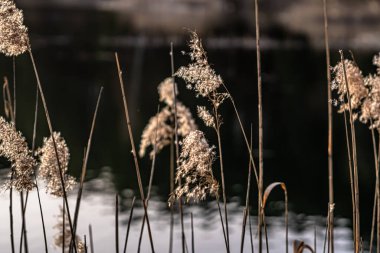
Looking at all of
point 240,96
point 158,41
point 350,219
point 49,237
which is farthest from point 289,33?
point 49,237

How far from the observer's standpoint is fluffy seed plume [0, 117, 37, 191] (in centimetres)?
393

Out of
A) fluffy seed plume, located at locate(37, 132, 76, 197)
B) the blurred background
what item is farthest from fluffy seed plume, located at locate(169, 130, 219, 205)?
the blurred background

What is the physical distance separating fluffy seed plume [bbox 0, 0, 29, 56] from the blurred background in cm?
1620

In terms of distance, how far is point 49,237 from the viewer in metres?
18.8

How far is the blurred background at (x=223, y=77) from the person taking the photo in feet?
100

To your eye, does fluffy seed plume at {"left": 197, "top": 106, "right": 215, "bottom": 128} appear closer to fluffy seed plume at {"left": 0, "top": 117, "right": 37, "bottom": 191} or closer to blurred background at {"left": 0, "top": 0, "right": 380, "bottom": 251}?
fluffy seed plume at {"left": 0, "top": 117, "right": 37, "bottom": 191}

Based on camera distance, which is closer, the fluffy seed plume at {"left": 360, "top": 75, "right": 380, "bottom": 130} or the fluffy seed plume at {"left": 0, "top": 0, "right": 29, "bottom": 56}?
the fluffy seed plume at {"left": 0, "top": 0, "right": 29, "bottom": 56}

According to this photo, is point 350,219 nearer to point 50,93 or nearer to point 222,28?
point 50,93

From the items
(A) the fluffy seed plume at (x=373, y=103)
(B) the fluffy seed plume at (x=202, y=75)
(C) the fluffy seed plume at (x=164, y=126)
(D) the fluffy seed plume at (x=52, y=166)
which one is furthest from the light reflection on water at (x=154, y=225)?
(A) the fluffy seed plume at (x=373, y=103)

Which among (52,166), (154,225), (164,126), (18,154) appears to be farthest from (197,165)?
(154,225)

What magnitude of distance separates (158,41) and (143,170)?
3924cm

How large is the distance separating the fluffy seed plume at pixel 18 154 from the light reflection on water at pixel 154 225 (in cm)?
1324

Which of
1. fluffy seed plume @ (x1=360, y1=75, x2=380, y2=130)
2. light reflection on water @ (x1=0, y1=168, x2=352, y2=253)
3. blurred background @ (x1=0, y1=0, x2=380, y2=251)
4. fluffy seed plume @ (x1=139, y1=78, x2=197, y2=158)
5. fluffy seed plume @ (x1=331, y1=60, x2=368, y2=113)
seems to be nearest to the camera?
fluffy seed plume @ (x1=360, y1=75, x2=380, y2=130)

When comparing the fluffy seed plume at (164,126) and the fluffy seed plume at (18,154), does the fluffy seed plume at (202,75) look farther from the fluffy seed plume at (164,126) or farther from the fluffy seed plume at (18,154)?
the fluffy seed plume at (164,126)
